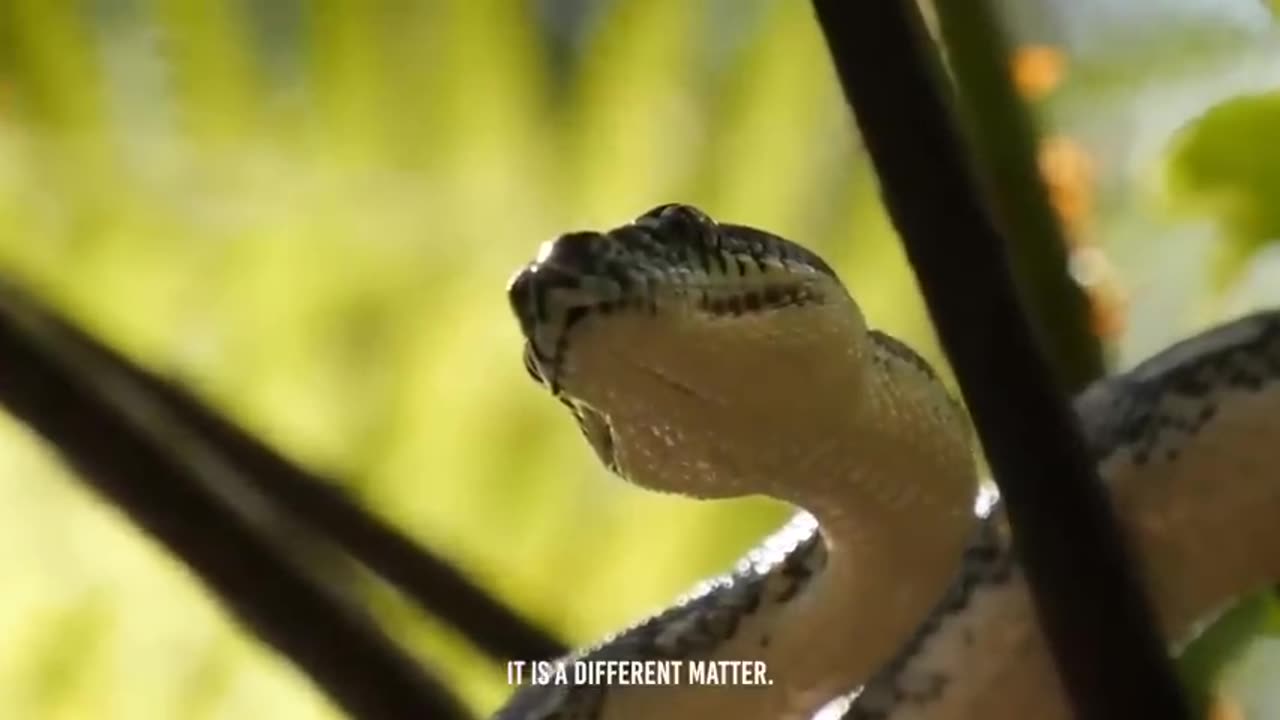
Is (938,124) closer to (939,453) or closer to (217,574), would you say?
(939,453)

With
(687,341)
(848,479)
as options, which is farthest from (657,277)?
(848,479)

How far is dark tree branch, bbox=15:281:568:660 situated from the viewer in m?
0.74

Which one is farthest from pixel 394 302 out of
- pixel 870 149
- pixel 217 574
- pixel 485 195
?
pixel 870 149

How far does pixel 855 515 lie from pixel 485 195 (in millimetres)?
678

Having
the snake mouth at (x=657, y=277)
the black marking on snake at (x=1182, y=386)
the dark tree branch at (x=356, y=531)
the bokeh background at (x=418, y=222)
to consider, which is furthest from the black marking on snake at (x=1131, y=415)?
the bokeh background at (x=418, y=222)

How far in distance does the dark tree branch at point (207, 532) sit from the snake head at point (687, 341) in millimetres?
193

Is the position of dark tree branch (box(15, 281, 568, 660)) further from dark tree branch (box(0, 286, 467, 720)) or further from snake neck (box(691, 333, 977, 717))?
snake neck (box(691, 333, 977, 717))

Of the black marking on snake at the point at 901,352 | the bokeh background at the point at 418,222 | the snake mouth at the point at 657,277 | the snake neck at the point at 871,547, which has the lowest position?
the snake neck at the point at 871,547

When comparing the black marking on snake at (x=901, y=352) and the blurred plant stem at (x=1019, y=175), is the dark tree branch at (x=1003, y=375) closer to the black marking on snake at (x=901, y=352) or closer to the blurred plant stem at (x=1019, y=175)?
the black marking on snake at (x=901, y=352)

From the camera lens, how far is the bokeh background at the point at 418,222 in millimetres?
1075

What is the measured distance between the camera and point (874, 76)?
1.03 feet

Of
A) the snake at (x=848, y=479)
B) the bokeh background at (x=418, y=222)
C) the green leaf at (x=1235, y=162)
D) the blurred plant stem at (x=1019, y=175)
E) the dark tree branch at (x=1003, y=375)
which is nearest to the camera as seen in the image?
the dark tree branch at (x=1003, y=375)

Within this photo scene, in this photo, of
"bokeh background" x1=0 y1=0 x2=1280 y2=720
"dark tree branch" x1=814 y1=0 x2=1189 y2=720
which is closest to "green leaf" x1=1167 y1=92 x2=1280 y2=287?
"dark tree branch" x1=814 y1=0 x2=1189 y2=720

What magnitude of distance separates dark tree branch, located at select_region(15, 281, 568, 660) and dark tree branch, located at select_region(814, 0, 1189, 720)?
16.4 inches
